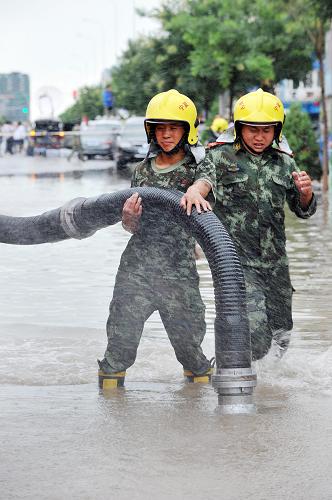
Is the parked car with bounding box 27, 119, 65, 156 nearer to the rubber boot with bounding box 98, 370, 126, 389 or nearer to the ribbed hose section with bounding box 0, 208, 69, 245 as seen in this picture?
the ribbed hose section with bounding box 0, 208, 69, 245

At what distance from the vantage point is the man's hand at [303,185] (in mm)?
7227

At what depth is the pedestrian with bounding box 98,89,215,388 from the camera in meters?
7.11

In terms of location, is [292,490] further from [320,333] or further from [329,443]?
[320,333]

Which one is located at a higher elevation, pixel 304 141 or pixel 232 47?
pixel 232 47

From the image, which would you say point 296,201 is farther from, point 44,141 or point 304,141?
point 44,141

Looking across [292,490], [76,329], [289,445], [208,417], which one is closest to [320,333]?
[76,329]

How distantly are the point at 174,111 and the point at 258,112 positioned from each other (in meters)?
0.45

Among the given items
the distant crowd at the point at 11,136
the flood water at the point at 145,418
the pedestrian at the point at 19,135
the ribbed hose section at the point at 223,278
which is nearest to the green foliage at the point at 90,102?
the distant crowd at the point at 11,136

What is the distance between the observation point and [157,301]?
7.30 meters

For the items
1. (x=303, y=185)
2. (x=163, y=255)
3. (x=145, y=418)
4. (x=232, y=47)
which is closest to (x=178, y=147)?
(x=163, y=255)

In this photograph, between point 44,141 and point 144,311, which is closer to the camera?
point 144,311

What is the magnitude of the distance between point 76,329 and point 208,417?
10.5ft

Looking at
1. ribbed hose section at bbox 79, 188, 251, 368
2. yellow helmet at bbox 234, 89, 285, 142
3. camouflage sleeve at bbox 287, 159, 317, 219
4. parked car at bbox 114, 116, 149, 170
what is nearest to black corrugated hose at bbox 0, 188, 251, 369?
ribbed hose section at bbox 79, 188, 251, 368

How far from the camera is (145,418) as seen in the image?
6637 millimetres
